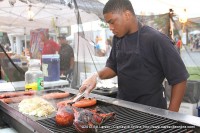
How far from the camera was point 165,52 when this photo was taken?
1.82 meters

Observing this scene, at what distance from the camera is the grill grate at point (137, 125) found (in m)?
1.16

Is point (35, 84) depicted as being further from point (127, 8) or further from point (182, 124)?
point (182, 124)

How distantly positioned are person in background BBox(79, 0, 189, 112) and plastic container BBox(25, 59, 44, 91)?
59 centimetres

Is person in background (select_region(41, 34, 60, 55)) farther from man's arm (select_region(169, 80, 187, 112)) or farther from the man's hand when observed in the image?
man's arm (select_region(169, 80, 187, 112))

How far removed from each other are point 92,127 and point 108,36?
3771 mm

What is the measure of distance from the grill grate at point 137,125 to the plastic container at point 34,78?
1009 mm

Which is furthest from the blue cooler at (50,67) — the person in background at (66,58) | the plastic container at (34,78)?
the person in background at (66,58)

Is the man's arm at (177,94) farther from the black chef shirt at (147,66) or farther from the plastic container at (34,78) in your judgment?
the plastic container at (34,78)

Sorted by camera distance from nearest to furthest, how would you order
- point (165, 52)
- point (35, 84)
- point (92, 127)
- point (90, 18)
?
1. point (92, 127)
2. point (165, 52)
3. point (35, 84)
4. point (90, 18)

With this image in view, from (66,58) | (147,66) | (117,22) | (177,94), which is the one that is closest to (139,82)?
(147,66)

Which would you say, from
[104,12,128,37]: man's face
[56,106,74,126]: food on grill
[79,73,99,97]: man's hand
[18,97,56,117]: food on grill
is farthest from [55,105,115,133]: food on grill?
[104,12,128,37]: man's face

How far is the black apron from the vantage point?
1.97 m

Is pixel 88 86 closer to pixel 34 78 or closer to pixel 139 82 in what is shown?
pixel 139 82

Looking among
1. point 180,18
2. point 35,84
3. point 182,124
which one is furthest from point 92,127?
point 180,18
